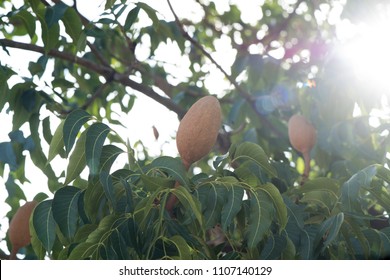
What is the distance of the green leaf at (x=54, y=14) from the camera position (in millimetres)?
1573

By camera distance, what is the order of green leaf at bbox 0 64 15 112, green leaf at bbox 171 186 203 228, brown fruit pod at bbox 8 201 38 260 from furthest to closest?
green leaf at bbox 0 64 15 112 → brown fruit pod at bbox 8 201 38 260 → green leaf at bbox 171 186 203 228

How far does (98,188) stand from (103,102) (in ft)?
3.90

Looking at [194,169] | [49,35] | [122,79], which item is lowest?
[194,169]

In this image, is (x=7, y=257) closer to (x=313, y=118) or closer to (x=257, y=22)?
(x=313, y=118)

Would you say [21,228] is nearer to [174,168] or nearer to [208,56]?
[174,168]

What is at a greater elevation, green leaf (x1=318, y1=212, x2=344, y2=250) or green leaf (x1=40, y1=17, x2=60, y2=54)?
green leaf (x1=40, y1=17, x2=60, y2=54)

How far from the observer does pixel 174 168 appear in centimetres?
116

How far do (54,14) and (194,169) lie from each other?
1.52 meters

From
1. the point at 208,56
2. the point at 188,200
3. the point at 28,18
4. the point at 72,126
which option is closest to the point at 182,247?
the point at 188,200

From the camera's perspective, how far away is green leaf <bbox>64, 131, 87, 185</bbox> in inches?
49.2

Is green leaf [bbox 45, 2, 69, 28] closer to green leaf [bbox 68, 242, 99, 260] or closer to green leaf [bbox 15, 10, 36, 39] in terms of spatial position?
green leaf [bbox 15, 10, 36, 39]

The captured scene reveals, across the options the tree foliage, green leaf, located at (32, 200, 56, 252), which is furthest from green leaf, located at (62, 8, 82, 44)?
green leaf, located at (32, 200, 56, 252)

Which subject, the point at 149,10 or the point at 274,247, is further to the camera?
the point at 149,10

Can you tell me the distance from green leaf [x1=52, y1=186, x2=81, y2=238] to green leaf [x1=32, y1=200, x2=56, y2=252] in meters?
0.03
